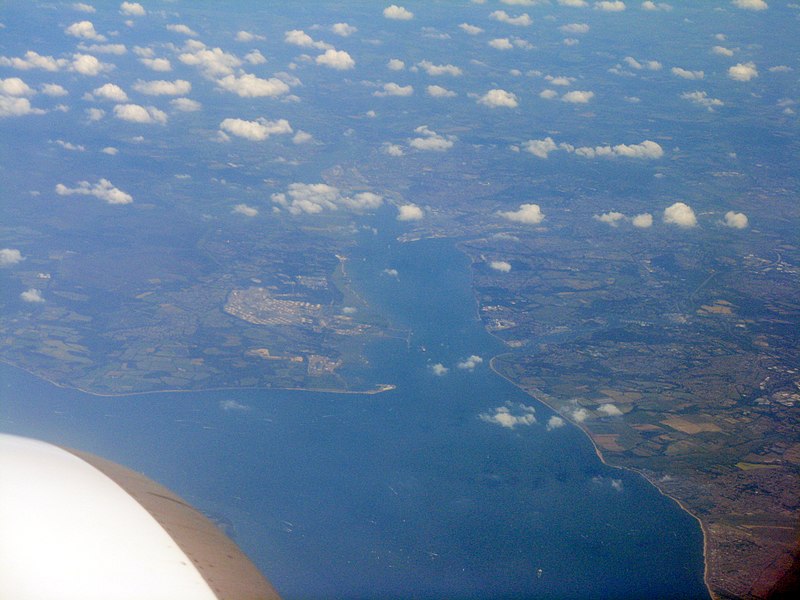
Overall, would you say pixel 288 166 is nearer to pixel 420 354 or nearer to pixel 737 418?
pixel 420 354

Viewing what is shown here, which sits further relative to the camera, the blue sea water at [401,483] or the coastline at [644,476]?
the blue sea water at [401,483]

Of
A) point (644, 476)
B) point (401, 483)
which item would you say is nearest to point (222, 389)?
point (401, 483)

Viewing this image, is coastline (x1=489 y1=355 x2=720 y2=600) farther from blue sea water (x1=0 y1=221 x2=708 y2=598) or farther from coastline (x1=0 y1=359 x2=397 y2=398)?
coastline (x1=0 y1=359 x2=397 y2=398)

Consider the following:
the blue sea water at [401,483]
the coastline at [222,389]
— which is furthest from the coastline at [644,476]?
the coastline at [222,389]

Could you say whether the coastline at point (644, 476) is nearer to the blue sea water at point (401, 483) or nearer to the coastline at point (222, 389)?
the blue sea water at point (401, 483)

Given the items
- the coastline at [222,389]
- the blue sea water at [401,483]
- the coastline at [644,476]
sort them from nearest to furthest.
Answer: the coastline at [644,476]
the blue sea water at [401,483]
the coastline at [222,389]

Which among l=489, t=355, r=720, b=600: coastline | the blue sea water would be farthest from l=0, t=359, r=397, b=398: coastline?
l=489, t=355, r=720, b=600: coastline

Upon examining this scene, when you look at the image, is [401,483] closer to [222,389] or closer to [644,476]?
[644,476]

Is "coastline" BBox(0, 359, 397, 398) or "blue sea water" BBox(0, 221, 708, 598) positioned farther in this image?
"coastline" BBox(0, 359, 397, 398)

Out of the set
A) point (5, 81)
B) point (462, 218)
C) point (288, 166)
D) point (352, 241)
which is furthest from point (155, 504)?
point (5, 81)
